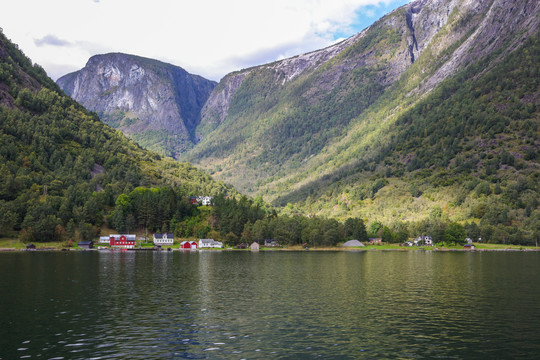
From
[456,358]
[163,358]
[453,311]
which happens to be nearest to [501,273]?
[453,311]

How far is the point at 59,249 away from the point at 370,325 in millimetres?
165006

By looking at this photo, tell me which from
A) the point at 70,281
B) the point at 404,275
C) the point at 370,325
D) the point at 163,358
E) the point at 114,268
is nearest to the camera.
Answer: the point at 163,358

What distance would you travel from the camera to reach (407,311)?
58.0m

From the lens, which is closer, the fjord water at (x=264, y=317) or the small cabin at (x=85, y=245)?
the fjord water at (x=264, y=317)

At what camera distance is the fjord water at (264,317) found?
40.1 meters

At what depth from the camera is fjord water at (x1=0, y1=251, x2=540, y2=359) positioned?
4009cm

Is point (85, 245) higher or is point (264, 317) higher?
point (85, 245)

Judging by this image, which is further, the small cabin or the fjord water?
the small cabin

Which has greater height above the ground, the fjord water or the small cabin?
the small cabin

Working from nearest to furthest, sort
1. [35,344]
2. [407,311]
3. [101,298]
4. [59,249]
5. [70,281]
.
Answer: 1. [35,344]
2. [407,311]
3. [101,298]
4. [70,281]
5. [59,249]

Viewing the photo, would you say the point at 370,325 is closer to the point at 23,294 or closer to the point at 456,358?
the point at 456,358

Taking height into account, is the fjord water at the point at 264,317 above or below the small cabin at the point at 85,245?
below

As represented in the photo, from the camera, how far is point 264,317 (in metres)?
53.9

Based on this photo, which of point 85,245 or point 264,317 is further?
point 85,245
